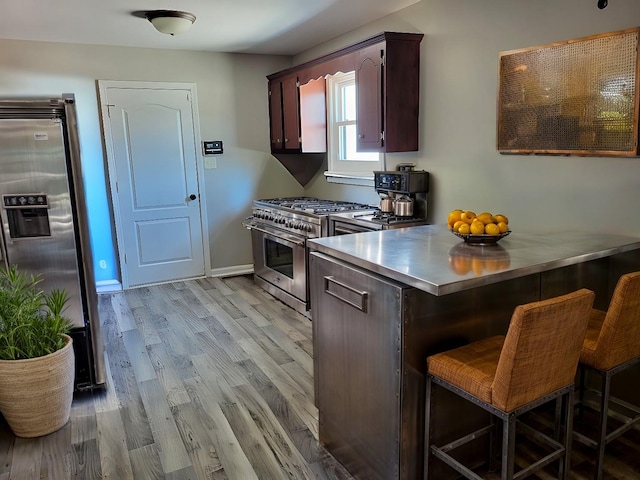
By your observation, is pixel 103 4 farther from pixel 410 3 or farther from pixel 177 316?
pixel 177 316

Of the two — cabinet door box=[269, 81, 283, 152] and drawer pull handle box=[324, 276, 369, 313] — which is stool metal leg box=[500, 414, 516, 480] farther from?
cabinet door box=[269, 81, 283, 152]

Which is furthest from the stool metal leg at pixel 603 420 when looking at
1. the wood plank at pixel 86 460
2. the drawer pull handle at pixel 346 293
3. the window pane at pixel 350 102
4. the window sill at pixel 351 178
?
the window pane at pixel 350 102

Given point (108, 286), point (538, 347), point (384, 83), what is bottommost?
point (108, 286)

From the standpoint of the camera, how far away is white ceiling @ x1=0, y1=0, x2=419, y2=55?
3.36 metres

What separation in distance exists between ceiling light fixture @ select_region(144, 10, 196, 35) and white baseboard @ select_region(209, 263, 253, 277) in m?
2.70

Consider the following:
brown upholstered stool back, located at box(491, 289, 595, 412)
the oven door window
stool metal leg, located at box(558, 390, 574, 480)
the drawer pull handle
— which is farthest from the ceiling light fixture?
stool metal leg, located at box(558, 390, 574, 480)

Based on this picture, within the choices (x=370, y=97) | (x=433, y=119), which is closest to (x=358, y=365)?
(x=433, y=119)

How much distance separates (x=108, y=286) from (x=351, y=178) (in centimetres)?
275

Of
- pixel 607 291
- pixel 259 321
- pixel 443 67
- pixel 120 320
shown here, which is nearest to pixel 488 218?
pixel 607 291

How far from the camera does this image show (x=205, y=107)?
516 cm

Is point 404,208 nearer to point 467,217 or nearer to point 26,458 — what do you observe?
point 467,217

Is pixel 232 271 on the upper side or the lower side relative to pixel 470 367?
lower

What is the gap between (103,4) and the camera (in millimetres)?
3309

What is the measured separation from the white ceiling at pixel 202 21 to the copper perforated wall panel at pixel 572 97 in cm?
123
